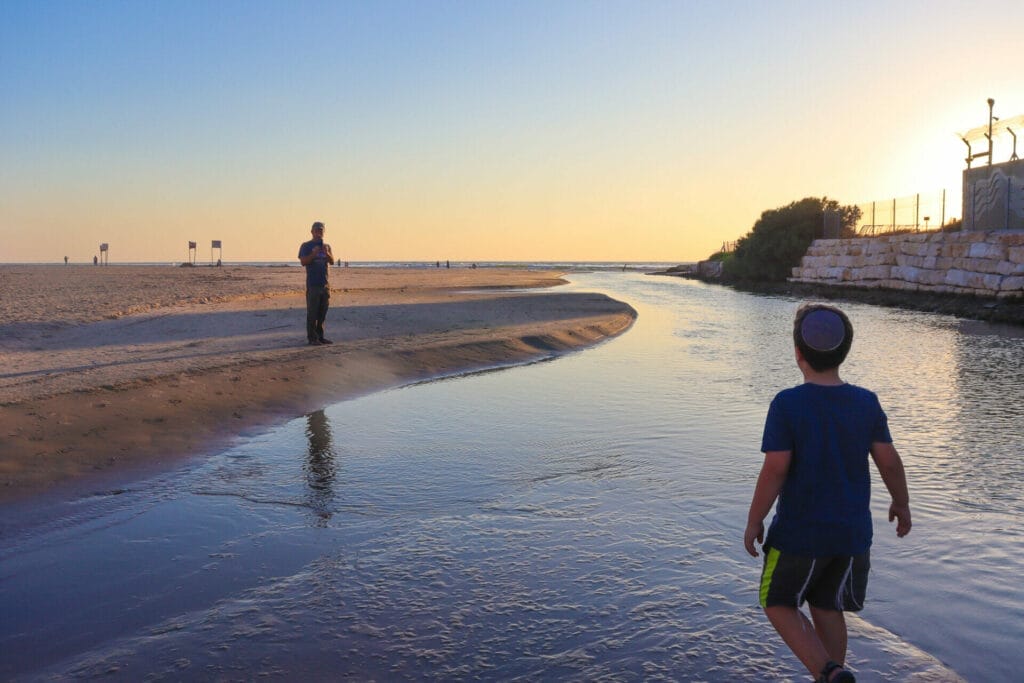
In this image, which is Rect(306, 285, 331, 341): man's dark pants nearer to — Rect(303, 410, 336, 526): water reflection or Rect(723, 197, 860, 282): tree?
Rect(303, 410, 336, 526): water reflection

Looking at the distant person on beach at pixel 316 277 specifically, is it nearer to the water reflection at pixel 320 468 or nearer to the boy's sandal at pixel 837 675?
the water reflection at pixel 320 468

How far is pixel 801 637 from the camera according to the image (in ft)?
10.2

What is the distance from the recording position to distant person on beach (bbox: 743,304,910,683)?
3.11 metres

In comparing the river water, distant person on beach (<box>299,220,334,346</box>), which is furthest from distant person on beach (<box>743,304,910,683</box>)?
distant person on beach (<box>299,220,334,346</box>)

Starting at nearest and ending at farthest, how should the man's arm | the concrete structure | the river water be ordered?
the river water, the man's arm, the concrete structure

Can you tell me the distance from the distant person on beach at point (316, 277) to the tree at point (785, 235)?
44.9 meters

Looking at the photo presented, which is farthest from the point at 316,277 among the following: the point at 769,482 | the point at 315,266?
the point at 769,482

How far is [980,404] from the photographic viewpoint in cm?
1018

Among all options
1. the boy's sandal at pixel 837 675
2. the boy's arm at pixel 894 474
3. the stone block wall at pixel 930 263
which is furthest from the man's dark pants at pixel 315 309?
the stone block wall at pixel 930 263

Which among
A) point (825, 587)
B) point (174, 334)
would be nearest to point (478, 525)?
point (825, 587)

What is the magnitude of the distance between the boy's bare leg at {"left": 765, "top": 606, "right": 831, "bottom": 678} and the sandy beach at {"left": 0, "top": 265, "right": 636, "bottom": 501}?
547cm

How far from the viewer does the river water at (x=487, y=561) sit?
3658 mm

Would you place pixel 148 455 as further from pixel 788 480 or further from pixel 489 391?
pixel 788 480

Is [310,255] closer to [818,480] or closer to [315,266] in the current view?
[315,266]
